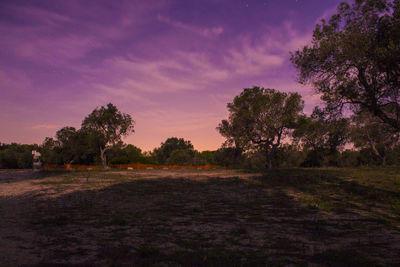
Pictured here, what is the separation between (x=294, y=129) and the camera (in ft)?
157

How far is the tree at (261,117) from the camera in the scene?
43.2 metres

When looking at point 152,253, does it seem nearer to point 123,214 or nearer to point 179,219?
point 179,219

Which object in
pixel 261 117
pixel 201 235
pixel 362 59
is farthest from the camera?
pixel 261 117

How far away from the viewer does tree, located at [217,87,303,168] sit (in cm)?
4325

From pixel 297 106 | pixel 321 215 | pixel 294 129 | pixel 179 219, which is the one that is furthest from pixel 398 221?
pixel 294 129

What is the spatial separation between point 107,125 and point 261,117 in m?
37.7

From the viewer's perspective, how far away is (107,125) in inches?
2361

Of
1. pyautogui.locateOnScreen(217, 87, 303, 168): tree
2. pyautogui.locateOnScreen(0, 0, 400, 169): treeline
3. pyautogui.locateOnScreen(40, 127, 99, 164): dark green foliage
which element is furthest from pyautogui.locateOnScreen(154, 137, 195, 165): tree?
pyautogui.locateOnScreen(217, 87, 303, 168): tree

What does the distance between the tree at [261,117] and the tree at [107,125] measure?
2802cm

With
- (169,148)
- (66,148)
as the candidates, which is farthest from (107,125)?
(169,148)

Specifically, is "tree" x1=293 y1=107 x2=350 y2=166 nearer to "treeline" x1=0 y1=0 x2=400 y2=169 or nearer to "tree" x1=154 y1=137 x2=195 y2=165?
"treeline" x1=0 y1=0 x2=400 y2=169

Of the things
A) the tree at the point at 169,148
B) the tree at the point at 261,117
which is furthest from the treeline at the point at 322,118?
the tree at the point at 169,148

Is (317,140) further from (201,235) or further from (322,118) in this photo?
(201,235)

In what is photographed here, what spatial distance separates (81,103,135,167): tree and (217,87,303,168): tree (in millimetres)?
28018
